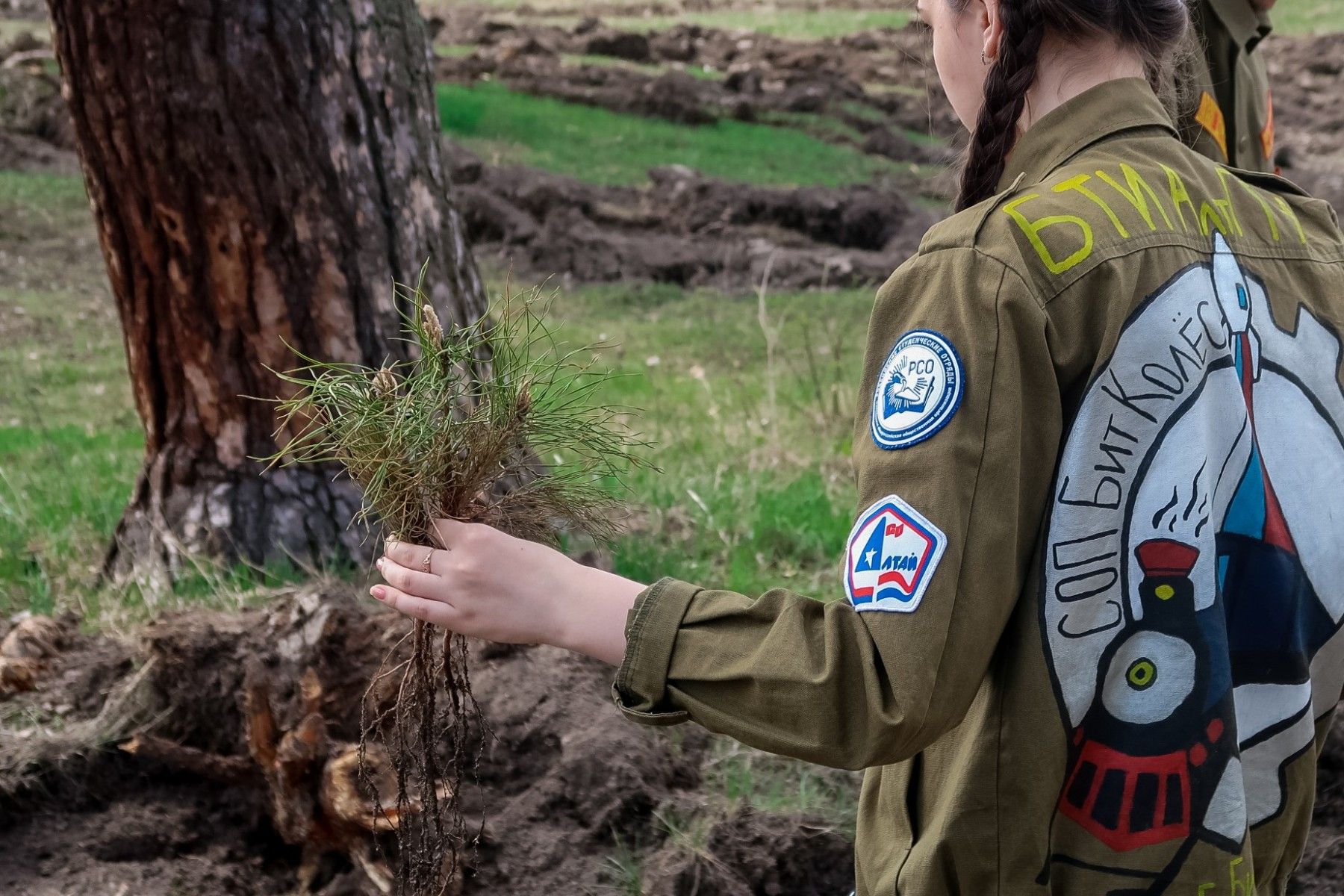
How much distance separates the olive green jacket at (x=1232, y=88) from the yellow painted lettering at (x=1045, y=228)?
194 centimetres

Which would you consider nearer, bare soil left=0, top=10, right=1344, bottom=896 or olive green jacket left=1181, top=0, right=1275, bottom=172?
bare soil left=0, top=10, right=1344, bottom=896

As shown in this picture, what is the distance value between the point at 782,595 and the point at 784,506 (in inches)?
107

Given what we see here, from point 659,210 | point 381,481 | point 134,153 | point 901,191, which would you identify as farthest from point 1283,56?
point 381,481

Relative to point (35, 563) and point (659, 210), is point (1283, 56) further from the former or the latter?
point (35, 563)

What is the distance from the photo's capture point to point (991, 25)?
4.57 ft

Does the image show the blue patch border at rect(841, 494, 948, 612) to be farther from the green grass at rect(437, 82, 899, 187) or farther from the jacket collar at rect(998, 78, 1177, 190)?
the green grass at rect(437, 82, 899, 187)

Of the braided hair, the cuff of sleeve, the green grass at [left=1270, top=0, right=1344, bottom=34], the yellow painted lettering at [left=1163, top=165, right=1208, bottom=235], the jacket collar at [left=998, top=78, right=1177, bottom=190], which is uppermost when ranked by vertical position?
the braided hair

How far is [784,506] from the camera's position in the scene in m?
4.01

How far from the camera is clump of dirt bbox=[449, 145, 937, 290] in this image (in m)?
8.46

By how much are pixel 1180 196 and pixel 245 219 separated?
237cm

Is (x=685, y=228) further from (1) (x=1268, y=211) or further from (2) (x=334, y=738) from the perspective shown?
(1) (x=1268, y=211)

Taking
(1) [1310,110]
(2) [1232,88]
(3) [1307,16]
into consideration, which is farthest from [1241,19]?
(3) [1307,16]

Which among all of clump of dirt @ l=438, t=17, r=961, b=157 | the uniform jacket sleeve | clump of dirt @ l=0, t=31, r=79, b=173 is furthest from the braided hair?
clump of dirt @ l=438, t=17, r=961, b=157

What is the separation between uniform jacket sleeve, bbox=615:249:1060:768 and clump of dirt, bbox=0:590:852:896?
113cm
